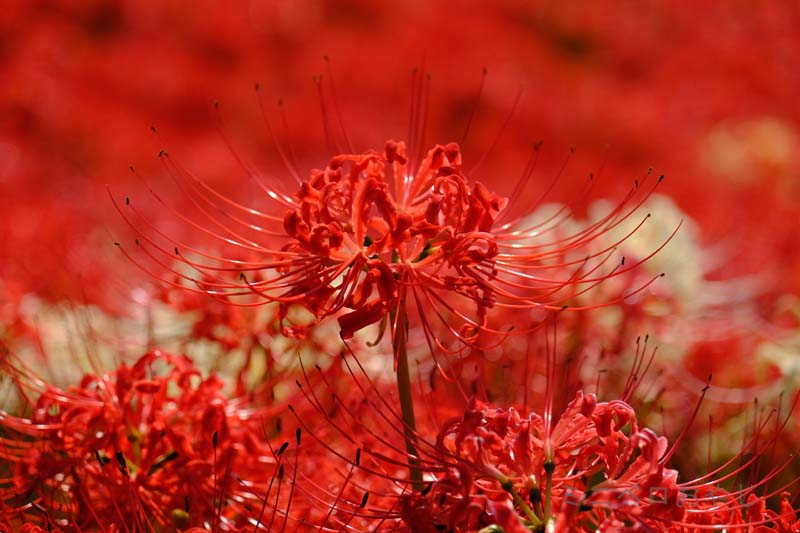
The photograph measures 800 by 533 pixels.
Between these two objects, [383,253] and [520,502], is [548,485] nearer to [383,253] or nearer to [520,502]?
[520,502]

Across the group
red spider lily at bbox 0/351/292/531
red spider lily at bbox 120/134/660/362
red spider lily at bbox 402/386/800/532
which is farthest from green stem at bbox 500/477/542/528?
red spider lily at bbox 0/351/292/531

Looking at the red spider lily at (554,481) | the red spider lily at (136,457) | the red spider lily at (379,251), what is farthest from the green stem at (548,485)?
the red spider lily at (136,457)

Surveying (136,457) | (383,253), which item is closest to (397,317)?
(383,253)

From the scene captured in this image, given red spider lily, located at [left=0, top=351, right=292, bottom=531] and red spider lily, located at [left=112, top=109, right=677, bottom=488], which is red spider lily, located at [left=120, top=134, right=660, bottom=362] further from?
red spider lily, located at [left=0, top=351, right=292, bottom=531]

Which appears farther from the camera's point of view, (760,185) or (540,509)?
(760,185)

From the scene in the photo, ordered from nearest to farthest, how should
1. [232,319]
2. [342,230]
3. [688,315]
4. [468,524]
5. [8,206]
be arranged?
[468,524] → [342,230] → [232,319] → [688,315] → [8,206]

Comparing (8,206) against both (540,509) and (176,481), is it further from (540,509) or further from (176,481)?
(540,509)

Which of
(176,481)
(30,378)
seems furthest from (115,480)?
(30,378)

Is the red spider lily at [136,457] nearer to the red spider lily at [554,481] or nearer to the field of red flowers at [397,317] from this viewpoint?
the field of red flowers at [397,317]
